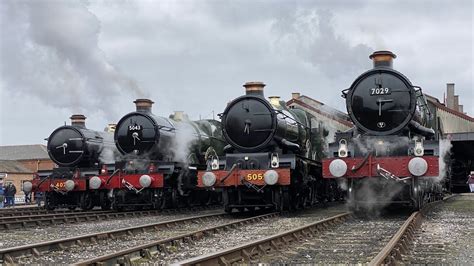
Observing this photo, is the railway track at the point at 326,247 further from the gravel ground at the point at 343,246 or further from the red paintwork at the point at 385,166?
the red paintwork at the point at 385,166

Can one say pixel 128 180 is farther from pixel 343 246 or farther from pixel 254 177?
pixel 343 246

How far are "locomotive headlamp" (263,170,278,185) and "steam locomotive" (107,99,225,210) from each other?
3141 mm

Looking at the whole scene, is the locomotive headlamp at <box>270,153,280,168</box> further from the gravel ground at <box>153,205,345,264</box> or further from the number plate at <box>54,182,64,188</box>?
the number plate at <box>54,182,64,188</box>

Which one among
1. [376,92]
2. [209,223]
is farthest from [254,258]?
[376,92]

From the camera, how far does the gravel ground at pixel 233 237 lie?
7.87m

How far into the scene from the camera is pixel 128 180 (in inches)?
640

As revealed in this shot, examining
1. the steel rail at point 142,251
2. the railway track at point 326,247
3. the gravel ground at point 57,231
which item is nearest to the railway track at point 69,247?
the steel rail at point 142,251

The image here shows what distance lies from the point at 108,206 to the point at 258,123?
6.62 metres

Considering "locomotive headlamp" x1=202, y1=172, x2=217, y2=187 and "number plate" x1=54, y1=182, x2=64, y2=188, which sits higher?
"locomotive headlamp" x1=202, y1=172, x2=217, y2=187

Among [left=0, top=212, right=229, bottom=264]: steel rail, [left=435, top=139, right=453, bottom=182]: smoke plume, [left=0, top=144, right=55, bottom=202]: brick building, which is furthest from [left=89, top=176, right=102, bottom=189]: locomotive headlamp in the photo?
[left=0, top=144, right=55, bottom=202]: brick building

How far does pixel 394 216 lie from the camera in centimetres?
1276

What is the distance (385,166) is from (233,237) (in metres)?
3.73

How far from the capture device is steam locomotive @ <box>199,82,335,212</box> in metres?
13.4

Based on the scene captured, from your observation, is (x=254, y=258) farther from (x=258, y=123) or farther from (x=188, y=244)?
(x=258, y=123)
